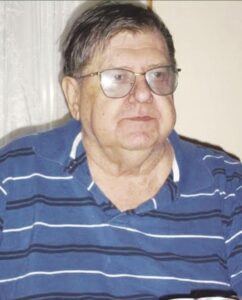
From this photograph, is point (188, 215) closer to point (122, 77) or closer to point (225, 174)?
point (225, 174)

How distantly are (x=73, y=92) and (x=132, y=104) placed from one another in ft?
0.73

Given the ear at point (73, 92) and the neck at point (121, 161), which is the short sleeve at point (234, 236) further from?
the ear at point (73, 92)

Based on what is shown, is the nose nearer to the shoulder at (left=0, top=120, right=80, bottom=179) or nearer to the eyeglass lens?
the eyeglass lens

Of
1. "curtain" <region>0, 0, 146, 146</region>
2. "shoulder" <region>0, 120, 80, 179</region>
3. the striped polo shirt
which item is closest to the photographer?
the striped polo shirt

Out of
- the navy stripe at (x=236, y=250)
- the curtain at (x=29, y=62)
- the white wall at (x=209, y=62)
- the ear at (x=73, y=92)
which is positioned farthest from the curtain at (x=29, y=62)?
the navy stripe at (x=236, y=250)

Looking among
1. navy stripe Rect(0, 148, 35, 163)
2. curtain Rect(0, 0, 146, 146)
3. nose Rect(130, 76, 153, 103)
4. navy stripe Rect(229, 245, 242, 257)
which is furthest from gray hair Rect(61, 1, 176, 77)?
curtain Rect(0, 0, 146, 146)

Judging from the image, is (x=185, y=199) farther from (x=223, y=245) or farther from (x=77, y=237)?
(x=77, y=237)

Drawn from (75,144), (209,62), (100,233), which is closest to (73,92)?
(75,144)

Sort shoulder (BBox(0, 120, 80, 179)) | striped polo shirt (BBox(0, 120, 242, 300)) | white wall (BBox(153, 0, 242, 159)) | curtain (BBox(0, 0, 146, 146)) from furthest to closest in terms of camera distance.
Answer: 1. curtain (BBox(0, 0, 146, 146))
2. white wall (BBox(153, 0, 242, 159))
3. shoulder (BBox(0, 120, 80, 179))
4. striped polo shirt (BBox(0, 120, 242, 300))

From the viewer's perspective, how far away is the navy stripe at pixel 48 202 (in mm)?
1072

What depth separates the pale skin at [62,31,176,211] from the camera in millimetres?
1055

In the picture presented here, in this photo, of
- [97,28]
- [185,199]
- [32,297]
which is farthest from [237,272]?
[97,28]

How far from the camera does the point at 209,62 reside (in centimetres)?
166

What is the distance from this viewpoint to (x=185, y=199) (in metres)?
1.14
